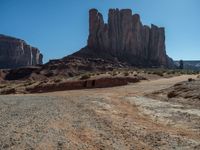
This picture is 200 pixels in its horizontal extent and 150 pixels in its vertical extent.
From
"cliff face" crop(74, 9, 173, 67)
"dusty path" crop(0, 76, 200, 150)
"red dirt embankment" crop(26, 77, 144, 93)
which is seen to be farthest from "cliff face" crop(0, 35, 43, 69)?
"dusty path" crop(0, 76, 200, 150)

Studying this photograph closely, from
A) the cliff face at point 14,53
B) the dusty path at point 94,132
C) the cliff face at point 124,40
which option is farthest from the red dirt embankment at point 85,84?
the cliff face at point 14,53

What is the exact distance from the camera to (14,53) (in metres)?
176

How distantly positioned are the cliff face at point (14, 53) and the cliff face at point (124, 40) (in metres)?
65.9

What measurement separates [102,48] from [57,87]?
219 feet

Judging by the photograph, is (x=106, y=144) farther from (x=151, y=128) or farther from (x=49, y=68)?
(x=49, y=68)

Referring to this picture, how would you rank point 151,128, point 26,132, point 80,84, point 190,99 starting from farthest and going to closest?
point 80,84 < point 190,99 < point 151,128 < point 26,132

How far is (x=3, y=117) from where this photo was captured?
17.1m

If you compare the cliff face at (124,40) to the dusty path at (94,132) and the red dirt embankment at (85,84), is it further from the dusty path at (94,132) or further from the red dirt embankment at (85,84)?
the dusty path at (94,132)

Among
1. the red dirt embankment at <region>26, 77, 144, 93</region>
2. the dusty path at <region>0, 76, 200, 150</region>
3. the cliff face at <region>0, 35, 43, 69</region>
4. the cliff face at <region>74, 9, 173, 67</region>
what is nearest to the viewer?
the dusty path at <region>0, 76, 200, 150</region>

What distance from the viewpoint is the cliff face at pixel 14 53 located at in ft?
575

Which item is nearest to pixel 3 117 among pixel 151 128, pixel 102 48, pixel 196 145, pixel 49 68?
pixel 151 128

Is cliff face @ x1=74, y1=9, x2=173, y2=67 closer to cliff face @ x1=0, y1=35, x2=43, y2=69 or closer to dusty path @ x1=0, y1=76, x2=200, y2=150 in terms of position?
cliff face @ x1=0, y1=35, x2=43, y2=69

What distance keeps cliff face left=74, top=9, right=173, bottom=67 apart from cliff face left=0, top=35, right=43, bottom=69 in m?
65.9

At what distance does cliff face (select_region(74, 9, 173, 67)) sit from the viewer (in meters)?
116
